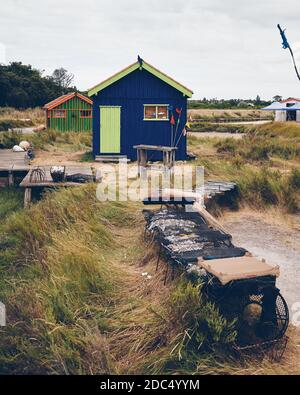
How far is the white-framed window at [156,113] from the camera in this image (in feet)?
61.5

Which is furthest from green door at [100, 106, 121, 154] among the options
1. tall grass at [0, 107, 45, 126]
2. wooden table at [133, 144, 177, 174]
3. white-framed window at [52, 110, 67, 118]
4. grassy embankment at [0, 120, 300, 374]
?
tall grass at [0, 107, 45, 126]

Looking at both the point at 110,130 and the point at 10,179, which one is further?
the point at 110,130

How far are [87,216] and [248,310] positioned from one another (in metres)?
3.89

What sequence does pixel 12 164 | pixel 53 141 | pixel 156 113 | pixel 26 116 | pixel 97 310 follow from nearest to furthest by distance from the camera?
pixel 97 310, pixel 12 164, pixel 156 113, pixel 53 141, pixel 26 116

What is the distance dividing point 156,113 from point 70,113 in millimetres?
11090

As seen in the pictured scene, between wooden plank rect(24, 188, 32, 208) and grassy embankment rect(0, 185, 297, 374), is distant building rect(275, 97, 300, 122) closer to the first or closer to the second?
wooden plank rect(24, 188, 32, 208)

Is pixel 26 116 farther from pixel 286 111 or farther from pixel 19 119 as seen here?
pixel 286 111

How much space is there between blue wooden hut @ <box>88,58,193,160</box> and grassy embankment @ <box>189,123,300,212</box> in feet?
8.12

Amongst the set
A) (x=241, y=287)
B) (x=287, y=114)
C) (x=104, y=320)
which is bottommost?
(x=104, y=320)

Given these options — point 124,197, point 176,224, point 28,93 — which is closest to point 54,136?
point 124,197

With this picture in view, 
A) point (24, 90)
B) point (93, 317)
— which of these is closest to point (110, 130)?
point (93, 317)

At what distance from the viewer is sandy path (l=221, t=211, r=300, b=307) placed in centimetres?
754

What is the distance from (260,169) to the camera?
1423 cm

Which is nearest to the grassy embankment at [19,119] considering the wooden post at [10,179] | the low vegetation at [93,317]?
the wooden post at [10,179]
